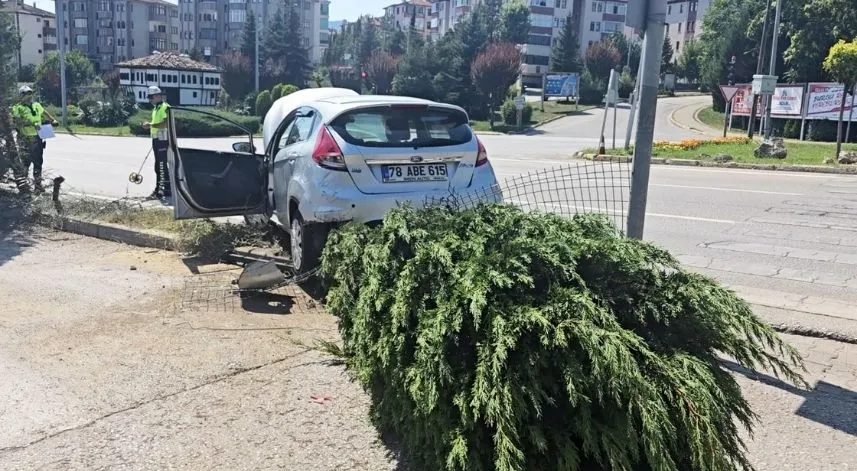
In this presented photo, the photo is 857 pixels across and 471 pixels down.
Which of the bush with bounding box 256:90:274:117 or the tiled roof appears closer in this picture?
the bush with bounding box 256:90:274:117

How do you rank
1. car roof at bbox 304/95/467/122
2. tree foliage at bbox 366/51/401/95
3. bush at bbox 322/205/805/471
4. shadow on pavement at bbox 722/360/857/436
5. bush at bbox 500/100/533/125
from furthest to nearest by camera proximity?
tree foliage at bbox 366/51/401/95, bush at bbox 500/100/533/125, car roof at bbox 304/95/467/122, shadow on pavement at bbox 722/360/857/436, bush at bbox 322/205/805/471

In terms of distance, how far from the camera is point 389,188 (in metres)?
6.49

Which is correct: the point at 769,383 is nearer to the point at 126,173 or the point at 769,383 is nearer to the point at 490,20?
the point at 126,173

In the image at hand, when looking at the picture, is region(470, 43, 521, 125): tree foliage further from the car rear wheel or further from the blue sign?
the car rear wheel

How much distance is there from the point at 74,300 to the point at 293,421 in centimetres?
307

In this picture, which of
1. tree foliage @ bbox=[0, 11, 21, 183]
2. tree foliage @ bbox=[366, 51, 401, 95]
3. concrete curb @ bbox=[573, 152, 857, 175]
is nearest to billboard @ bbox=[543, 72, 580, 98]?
tree foliage @ bbox=[366, 51, 401, 95]

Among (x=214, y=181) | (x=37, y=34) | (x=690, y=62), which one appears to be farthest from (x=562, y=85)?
→ (x=37, y=34)

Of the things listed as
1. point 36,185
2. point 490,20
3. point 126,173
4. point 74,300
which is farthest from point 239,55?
point 74,300

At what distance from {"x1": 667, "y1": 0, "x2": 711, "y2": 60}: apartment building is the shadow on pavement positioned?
351ft

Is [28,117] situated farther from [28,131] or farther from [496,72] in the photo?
[496,72]

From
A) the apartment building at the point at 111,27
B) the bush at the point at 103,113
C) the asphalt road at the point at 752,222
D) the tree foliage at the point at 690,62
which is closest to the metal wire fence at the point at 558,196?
the asphalt road at the point at 752,222

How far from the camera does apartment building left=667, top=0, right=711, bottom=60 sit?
106062 mm

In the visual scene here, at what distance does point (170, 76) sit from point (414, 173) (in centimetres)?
7857

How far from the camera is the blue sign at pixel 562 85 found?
60.8m
